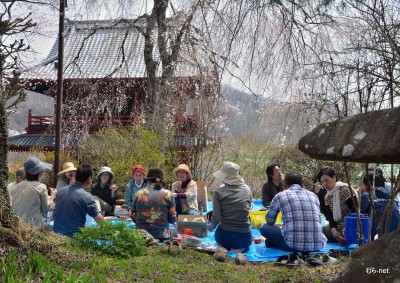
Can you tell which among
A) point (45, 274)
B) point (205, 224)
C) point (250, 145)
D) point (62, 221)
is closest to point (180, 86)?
point (250, 145)

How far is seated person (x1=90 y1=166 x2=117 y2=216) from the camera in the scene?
769cm

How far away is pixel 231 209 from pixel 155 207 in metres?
0.85

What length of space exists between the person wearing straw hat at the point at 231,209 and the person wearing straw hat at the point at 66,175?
2171 millimetres

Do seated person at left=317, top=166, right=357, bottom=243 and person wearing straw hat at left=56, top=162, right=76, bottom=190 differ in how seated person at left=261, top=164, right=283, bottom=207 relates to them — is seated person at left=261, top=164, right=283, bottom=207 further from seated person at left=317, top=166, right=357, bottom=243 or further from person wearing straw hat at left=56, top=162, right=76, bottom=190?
person wearing straw hat at left=56, top=162, right=76, bottom=190

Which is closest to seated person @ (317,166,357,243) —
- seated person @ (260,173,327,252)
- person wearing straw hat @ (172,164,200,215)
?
seated person @ (260,173,327,252)

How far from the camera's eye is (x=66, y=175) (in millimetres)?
6973

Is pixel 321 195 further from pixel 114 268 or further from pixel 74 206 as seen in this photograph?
pixel 114 268

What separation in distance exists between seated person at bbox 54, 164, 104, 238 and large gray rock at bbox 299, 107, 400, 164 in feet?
8.87

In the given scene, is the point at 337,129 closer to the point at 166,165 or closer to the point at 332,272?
the point at 332,272

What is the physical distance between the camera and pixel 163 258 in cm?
458

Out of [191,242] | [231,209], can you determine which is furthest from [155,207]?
[231,209]

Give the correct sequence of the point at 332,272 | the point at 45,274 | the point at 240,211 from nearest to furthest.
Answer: the point at 45,274, the point at 332,272, the point at 240,211

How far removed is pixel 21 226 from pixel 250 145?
937cm

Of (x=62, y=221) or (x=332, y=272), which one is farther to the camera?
(x=62, y=221)
